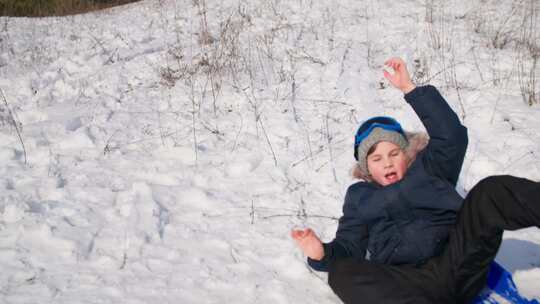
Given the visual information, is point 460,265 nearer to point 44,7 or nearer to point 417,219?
point 417,219

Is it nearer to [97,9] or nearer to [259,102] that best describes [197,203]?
[259,102]

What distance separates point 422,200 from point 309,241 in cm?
56

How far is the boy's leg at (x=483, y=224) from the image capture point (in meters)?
1.80

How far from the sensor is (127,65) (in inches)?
204

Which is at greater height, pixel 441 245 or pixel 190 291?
pixel 441 245

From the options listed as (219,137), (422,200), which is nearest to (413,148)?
(422,200)

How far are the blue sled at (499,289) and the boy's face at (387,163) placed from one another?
2.11 ft

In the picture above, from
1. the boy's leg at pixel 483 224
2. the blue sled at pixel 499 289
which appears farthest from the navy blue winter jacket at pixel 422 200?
the blue sled at pixel 499 289

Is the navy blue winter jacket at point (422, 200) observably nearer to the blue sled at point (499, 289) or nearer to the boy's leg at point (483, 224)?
the boy's leg at point (483, 224)

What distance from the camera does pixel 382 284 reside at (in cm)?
195

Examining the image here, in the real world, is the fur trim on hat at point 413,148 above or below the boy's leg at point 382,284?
above

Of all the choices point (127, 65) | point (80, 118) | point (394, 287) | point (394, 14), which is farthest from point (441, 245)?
point (394, 14)

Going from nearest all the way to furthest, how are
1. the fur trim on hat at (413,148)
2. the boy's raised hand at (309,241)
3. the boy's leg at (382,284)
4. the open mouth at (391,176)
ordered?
the boy's leg at (382,284)
the boy's raised hand at (309,241)
the open mouth at (391,176)
the fur trim on hat at (413,148)

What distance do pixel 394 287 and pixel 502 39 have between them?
4.13 m
